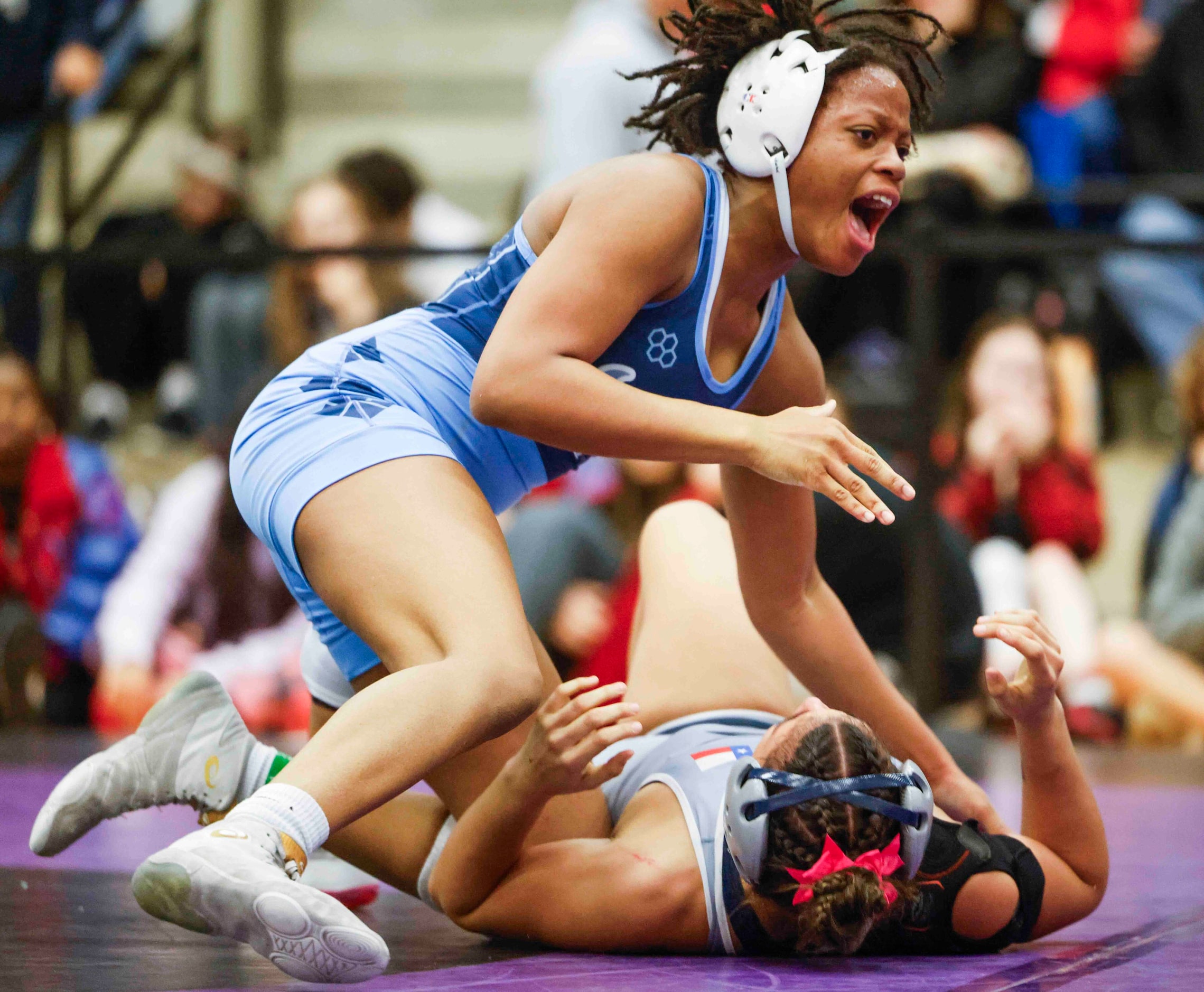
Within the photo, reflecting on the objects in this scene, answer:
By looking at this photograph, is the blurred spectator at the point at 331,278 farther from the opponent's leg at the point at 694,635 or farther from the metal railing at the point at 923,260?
the opponent's leg at the point at 694,635

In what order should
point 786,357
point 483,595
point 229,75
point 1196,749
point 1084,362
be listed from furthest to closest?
point 229,75 → point 1084,362 → point 1196,749 → point 786,357 → point 483,595

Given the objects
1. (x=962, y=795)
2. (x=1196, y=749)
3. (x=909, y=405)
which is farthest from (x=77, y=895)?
(x=1196, y=749)

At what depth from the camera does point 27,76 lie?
6.08 metres

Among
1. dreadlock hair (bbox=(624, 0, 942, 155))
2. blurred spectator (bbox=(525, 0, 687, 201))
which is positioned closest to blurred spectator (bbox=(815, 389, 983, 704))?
blurred spectator (bbox=(525, 0, 687, 201))

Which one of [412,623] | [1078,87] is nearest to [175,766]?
[412,623]

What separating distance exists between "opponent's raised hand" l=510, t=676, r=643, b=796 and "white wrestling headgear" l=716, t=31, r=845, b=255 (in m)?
0.68

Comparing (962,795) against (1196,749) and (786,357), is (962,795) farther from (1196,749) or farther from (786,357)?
(1196,749)

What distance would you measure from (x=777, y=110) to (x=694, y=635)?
0.88m

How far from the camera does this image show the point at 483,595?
1945 mm

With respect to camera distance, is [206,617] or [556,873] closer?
[556,873]

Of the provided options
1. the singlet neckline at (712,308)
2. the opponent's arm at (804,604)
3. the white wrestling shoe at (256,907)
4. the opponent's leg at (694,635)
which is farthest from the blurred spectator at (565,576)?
the white wrestling shoe at (256,907)

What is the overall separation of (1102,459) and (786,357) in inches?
150

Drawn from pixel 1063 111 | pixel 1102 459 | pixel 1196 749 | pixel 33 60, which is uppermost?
pixel 33 60

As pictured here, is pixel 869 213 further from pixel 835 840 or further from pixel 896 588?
pixel 896 588
